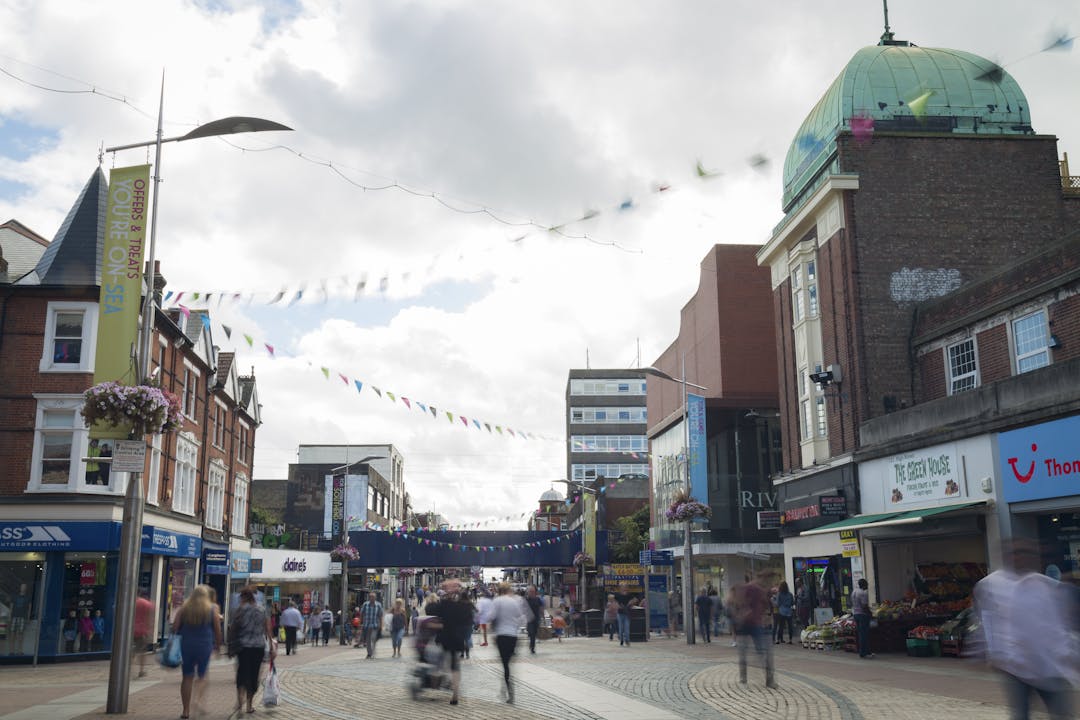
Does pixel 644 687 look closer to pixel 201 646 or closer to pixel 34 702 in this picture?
pixel 201 646

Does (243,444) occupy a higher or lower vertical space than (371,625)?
higher

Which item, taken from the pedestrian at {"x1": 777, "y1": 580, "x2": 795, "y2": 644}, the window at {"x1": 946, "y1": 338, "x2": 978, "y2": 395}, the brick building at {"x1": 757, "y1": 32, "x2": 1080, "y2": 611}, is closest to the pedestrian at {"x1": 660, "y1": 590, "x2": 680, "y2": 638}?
the brick building at {"x1": 757, "y1": 32, "x2": 1080, "y2": 611}

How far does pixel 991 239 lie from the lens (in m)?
29.1

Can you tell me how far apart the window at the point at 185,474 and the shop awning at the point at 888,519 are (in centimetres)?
2092

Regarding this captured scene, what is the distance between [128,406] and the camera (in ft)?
46.7

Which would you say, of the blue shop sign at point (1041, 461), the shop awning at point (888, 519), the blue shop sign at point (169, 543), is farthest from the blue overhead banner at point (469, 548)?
the blue shop sign at point (1041, 461)

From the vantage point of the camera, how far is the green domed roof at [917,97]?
30578 mm

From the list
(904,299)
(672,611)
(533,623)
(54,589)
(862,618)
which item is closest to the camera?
(862,618)

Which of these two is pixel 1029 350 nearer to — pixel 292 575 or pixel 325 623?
pixel 325 623

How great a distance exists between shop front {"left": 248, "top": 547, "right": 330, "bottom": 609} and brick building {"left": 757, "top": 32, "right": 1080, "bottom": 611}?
26.6 m

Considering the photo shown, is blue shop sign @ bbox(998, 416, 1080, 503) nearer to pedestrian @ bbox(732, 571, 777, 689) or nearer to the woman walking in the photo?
pedestrian @ bbox(732, 571, 777, 689)

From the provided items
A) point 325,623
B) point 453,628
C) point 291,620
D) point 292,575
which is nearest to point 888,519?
point 453,628

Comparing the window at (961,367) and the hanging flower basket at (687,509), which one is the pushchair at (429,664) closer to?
the hanging flower basket at (687,509)

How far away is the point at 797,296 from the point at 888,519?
10895 mm
